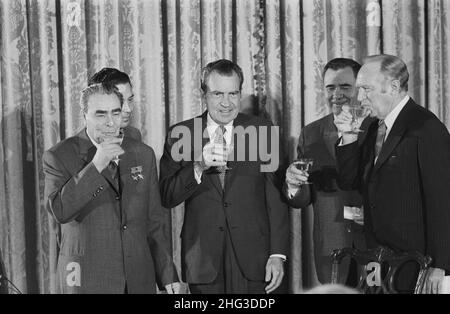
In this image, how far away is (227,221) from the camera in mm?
3910

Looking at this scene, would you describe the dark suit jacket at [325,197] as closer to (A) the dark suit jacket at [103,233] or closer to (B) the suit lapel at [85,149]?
(A) the dark suit jacket at [103,233]

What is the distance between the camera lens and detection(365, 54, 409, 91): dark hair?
3824 millimetres

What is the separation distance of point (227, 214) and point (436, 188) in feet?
3.29

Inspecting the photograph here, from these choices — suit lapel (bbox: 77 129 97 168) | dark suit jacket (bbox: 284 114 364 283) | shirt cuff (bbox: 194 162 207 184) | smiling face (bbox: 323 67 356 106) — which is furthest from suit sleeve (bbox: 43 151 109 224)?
smiling face (bbox: 323 67 356 106)

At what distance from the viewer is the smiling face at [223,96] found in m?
3.98

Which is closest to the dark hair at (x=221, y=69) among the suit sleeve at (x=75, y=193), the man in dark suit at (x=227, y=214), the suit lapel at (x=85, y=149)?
the man in dark suit at (x=227, y=214)

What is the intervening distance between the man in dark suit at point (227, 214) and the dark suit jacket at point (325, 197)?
273 mm

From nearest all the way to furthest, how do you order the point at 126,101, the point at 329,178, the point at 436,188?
the point at 436,188
the point at 126,101
the point at 329,178

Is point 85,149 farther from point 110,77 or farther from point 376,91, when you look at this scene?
point 376,91

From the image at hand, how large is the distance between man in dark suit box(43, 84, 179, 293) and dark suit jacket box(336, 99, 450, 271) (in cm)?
99

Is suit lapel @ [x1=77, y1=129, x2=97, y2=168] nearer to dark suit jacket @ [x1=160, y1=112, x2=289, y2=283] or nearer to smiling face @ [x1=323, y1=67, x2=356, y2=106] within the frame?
dark suit jacket @ [x1=160, y1=112, x2=289, y2=283]

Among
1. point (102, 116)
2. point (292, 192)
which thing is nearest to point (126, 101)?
point (102, 116)
